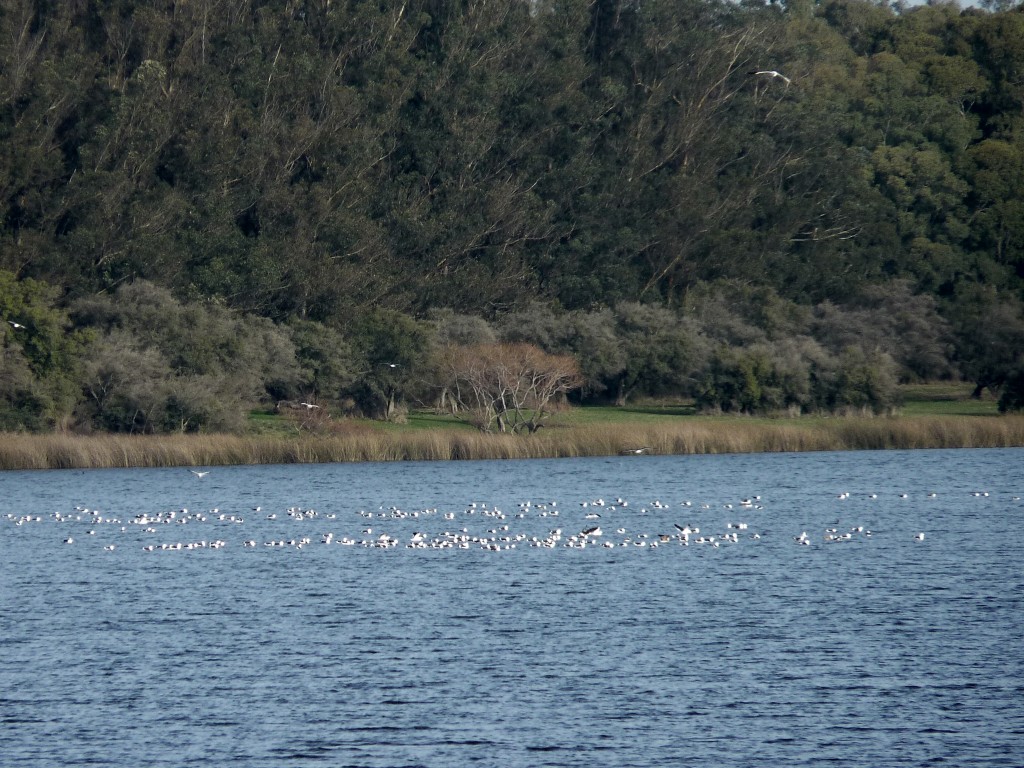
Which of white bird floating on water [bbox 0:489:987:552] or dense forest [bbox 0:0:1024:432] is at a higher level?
dense forest [bbox 0:0:1024:432]

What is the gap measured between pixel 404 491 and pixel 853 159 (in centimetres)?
7102

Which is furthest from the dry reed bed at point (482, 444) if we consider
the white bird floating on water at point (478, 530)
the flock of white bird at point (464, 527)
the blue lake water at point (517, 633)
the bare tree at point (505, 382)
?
the flock of white bird at point (464, 527)

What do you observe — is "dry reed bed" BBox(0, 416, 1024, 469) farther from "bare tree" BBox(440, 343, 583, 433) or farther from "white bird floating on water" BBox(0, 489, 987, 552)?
"white bird floating on water" BBox(0, 489, 987, 552)

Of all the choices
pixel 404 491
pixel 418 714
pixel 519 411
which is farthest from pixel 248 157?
pixel 418 714

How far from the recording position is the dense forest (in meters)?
86.5

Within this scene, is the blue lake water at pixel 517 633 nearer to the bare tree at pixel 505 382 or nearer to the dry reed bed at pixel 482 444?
the dry reed bed at pixel 482 444

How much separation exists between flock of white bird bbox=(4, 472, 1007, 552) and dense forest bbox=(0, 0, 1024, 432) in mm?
28791

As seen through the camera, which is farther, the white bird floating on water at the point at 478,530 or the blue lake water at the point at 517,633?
the white bird floating on water at the point at 478,530

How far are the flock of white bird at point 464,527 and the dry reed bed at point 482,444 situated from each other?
1554cm

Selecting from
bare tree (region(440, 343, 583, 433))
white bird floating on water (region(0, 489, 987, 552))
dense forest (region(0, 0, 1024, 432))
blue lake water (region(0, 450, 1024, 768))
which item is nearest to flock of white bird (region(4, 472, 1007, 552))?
white bird floating on water (region(0, 489, 987, 552))

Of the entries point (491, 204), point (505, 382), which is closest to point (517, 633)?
point (505, 382)

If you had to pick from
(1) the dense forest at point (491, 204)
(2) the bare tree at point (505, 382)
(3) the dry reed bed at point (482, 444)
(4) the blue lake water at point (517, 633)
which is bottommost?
(4) the blue lake water at point (517, 633)

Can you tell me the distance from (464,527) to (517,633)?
16.7 m

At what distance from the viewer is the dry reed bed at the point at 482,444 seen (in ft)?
216
